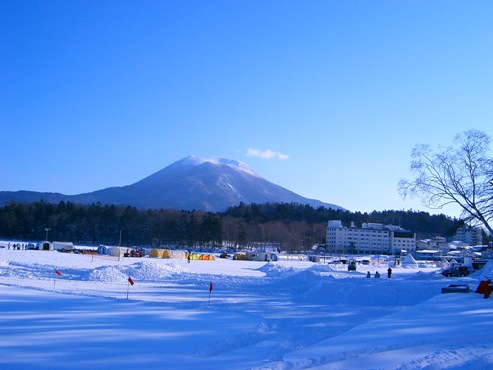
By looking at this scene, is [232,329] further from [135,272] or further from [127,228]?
[127,228]

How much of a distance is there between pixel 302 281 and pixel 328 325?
1787cm

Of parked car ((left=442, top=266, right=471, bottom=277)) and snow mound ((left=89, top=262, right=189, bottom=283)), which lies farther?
parked car ((left=442, top=266, right=471, bottom=277))

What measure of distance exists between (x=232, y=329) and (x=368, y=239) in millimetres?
159290

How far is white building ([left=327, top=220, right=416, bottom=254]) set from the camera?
164250 millimetres

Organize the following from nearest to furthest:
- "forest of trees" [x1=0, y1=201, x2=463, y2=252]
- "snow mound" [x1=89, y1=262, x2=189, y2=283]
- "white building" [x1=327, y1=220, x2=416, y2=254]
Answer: "snow mound" [x1=89, y1=262, x2=189, y2=283] → "forest of trees" [x1=0, y1=201, x2=463, y2=252] → "white building" [x1=327, y1=220, x2=416, y2=254]

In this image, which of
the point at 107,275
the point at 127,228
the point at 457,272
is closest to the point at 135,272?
the point at 107,275

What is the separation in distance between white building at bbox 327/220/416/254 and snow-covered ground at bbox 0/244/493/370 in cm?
13901

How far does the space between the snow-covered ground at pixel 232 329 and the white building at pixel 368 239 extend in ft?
456

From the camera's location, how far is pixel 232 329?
48.2ft

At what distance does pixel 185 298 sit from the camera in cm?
2302

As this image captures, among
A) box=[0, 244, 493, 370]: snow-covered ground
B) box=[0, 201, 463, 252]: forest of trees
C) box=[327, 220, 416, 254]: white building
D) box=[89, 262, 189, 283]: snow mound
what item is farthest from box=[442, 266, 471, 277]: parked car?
box=[327, 220, 416, 254]: white building

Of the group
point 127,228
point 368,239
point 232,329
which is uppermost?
point 368,239

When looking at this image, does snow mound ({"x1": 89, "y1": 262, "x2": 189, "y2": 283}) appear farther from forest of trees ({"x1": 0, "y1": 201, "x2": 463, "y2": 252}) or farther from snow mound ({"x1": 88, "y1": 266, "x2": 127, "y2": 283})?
forest of trees ({"x1": 0, "y1": 201, "x2": 463, "y2": 252})

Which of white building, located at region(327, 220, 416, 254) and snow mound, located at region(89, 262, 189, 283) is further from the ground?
white building, located at region(327, 220, 416, 254)
